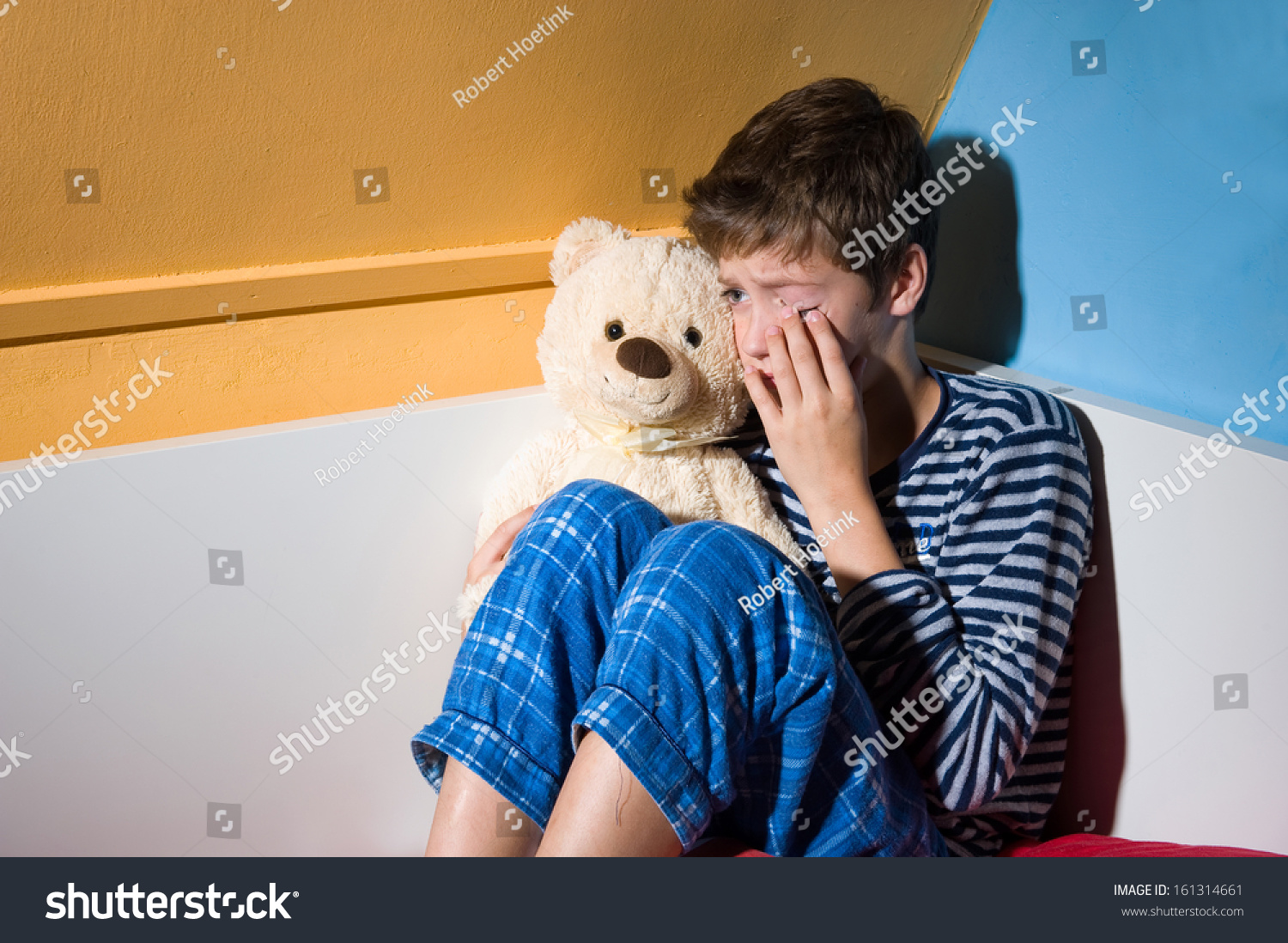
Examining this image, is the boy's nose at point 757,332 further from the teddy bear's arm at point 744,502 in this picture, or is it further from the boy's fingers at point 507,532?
the boy's fingers at point 507,532

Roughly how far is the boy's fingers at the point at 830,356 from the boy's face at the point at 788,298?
0.01 meters

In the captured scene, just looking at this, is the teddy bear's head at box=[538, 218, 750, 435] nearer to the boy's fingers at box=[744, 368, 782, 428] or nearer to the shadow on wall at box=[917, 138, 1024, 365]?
the boy's fingers at box=[744, 368, 782, 428]

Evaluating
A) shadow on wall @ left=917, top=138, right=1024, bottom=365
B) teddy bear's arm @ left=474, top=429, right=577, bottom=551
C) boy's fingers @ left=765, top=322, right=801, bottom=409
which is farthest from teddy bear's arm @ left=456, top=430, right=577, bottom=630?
shadow on wall @ left=917, top=138, right=1024, bottom=365

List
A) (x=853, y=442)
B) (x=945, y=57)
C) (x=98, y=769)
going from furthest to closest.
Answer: (x=945, y=57) → (x=98, y=769) → (x=853, y=442)

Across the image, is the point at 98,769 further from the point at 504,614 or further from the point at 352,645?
the point at 504,614

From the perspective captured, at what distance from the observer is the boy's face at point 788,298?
83 cm

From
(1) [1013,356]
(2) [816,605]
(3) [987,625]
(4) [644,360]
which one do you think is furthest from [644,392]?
(1) [1013,356]

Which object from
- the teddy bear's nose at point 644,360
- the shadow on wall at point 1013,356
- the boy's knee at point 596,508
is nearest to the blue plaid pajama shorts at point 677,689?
the boy's knee at point 596,508

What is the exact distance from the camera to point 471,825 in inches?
27.5

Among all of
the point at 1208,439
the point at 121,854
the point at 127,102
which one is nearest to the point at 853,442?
the point at 1208,439

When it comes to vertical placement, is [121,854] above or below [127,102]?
below

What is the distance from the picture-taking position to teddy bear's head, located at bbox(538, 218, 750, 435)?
2.65 ft

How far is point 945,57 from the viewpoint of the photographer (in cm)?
106

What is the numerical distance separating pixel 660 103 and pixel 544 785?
0.70 m
